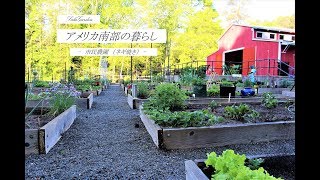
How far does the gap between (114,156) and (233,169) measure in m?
1.81

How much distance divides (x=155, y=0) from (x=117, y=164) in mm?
25187

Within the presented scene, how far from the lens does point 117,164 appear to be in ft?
9.04

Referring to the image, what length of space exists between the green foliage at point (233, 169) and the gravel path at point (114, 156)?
0.86 metres

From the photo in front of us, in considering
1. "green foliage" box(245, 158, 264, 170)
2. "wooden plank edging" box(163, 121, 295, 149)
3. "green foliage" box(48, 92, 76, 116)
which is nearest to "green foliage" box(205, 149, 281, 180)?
"green foliage" box(245, 158, 264, 170)

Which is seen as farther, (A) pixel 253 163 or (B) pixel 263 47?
(B) pixel 263 47

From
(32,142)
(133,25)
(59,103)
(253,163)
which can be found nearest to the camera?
(253,163)

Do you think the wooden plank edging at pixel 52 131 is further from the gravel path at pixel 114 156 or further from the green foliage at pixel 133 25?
the green foliage at pixel 133 25

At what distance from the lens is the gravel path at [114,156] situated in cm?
250

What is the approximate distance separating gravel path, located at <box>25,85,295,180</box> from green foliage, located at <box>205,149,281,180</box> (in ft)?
2.83

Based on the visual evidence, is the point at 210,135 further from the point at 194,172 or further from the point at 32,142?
the point at 32,142

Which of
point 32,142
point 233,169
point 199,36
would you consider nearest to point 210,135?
point 233,169

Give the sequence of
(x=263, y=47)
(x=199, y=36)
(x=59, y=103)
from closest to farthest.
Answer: (x=59, y=103)
(x=263, y=47)
(x=199, y=36)

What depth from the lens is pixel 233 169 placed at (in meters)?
1.46
